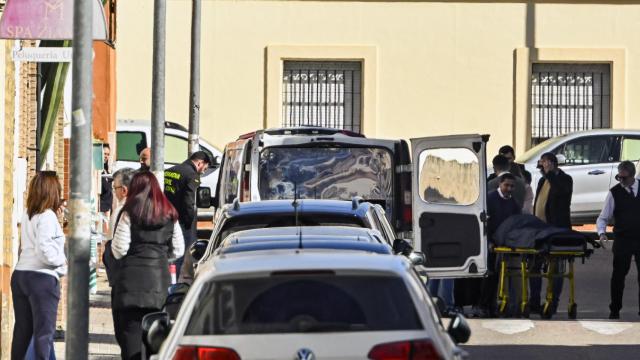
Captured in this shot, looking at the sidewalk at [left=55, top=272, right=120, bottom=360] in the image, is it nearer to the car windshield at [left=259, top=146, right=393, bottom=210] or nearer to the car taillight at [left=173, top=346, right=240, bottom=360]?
the car windshield at [left=259, top=146, right=393, bottom=210]

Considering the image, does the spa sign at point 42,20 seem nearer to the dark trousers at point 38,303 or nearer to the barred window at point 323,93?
the dark trousers at point 38,303

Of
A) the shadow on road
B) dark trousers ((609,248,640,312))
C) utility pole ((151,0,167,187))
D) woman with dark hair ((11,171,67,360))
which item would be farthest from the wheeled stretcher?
woman with dark hair ((11,171,67,360))

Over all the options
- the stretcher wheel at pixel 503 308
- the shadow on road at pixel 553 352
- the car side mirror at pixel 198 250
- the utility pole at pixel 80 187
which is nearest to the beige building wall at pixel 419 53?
the stretcher wheel at pixel 503 308

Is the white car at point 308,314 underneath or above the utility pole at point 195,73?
underneath

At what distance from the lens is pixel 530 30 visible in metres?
30.7

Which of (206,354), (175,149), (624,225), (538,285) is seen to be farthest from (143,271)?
(175,149)

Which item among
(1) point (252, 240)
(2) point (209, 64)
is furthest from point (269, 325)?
(2) point (209, 64)

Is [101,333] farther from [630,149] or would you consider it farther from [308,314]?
[630,149]

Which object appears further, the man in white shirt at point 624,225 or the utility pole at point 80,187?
the man in white shirt at point 624,225

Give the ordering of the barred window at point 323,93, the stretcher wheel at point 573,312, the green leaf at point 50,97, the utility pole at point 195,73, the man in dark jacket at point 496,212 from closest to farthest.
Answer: the green leaf at point 50,97, the stretcher wheel at point 573,312, the man in dark jacket at point 496,212, the utility pole at point 195,73, the barred window at point 323,93

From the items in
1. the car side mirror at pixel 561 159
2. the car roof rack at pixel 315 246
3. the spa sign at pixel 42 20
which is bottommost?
the car roof rack at pixel 315 246

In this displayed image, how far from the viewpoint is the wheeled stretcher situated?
56.7 ft

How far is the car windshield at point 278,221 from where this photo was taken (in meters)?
13.0

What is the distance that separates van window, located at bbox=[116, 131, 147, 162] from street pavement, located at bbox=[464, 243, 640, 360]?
914cm
